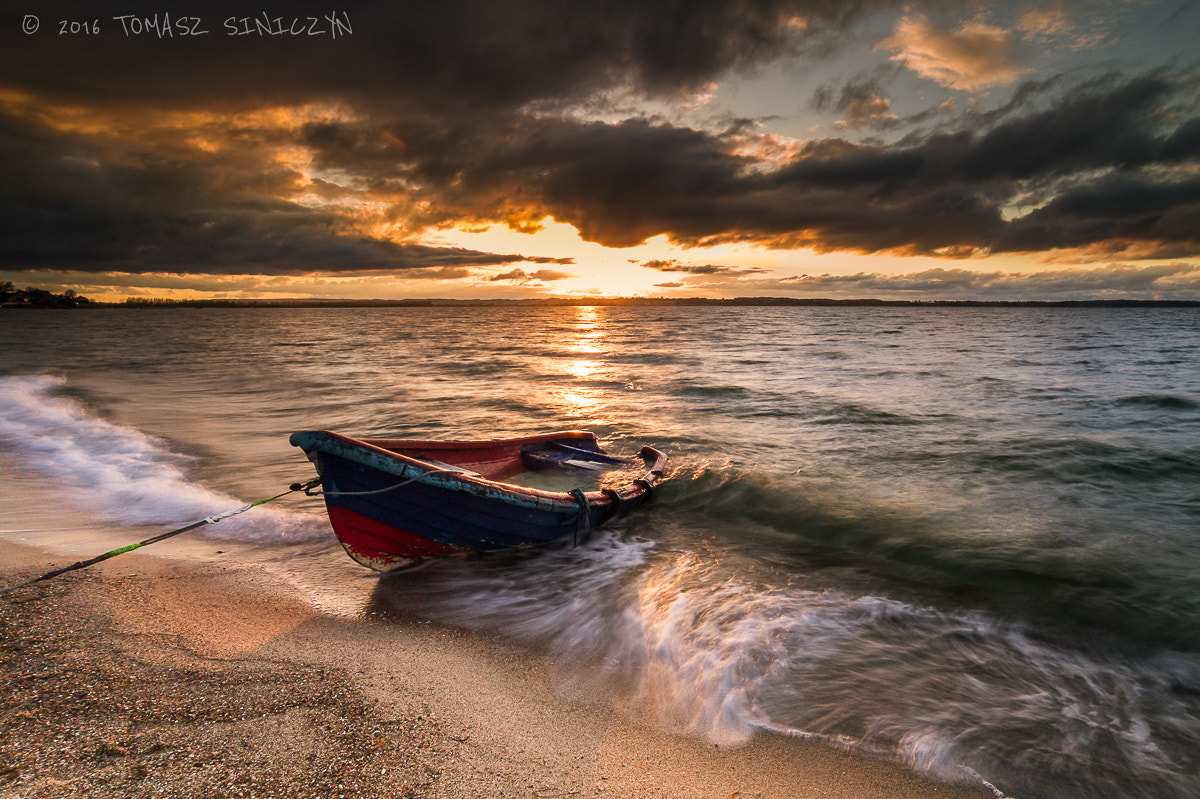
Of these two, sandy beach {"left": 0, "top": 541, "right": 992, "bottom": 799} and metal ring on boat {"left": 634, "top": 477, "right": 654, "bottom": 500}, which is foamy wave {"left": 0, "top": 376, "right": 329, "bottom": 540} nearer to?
sandy beach {"left": 0, "top": 541, "right": 992, "bottom": 799}

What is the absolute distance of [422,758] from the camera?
3.26 meters

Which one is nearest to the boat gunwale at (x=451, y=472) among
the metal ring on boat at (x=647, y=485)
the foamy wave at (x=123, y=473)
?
the metal ring on boat at (x=647, y=485)

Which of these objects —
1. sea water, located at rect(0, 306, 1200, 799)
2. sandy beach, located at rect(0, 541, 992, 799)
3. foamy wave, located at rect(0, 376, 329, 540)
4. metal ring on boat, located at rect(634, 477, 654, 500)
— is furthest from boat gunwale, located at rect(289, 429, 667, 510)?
foamy wave, located at rect(0, 376, 329, 540)

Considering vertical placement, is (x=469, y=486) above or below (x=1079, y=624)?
above

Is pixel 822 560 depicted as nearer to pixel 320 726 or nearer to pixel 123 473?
pixel 320 726

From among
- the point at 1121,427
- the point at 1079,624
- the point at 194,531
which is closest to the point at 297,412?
the point at 194,531

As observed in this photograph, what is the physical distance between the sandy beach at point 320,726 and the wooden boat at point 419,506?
1.13 meters

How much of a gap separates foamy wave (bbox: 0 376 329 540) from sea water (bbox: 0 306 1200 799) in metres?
0.07

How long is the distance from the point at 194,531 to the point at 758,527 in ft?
26.2

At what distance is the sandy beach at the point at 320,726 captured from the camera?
3.04 m

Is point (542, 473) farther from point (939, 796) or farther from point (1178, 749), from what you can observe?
point (1178, 749)

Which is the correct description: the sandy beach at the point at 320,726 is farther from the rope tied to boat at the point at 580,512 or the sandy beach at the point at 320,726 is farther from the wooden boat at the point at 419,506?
the rope tied to boat at the point at 580,512

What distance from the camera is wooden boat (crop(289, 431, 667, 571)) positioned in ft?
17.7

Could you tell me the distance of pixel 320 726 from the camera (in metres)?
3.45
